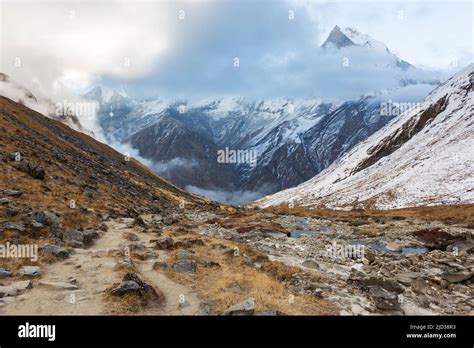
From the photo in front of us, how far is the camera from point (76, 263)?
71.6 feet

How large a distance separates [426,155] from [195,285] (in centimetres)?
13812

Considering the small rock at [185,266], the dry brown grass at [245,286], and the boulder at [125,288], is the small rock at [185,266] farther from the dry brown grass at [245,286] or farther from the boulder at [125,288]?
the boulder at [125,288]

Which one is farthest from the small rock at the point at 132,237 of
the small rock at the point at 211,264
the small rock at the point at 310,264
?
the small rock at the point at 310,264

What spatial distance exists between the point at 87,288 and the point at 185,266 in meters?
6.10

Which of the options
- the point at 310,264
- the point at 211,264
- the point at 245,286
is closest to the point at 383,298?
the point at 245,286

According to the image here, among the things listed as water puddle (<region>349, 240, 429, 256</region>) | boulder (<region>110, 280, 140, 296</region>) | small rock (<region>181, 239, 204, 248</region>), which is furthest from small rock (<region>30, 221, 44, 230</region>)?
water puddle (<region>349, 240, 429, 256</region>)

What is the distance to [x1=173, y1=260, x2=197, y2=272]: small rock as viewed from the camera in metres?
22.0

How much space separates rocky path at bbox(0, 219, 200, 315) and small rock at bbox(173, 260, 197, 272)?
1.12m

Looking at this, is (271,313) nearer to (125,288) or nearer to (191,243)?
(125,288)

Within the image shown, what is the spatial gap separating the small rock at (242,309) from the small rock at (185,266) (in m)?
7.19

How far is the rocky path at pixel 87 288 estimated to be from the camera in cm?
1510

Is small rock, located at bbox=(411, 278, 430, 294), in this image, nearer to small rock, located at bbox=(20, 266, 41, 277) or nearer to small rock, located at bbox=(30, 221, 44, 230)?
small rock, located at bbox=(20, 266, 41, 277)
